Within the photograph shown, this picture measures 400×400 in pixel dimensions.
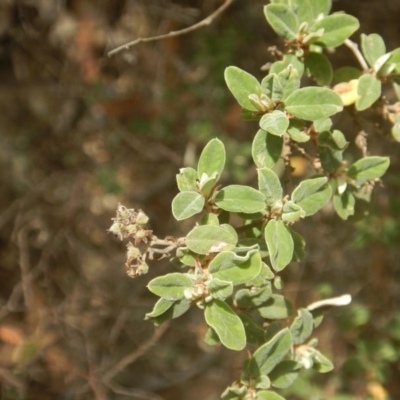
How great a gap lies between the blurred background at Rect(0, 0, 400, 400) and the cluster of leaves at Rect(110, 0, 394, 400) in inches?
28.3

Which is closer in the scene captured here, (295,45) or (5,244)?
(295,45)

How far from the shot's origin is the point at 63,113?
2287mm

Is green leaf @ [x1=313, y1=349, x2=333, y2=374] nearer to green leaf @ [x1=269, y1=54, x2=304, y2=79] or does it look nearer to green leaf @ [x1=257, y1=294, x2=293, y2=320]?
green leaf @ [x1=257, y1=294, x2=293, y2=320]

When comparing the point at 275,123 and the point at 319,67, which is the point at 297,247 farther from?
the point at 319,67

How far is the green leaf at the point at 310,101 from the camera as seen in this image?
1.00 meters

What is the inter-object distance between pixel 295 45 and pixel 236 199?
368 mm

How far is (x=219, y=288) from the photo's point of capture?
92 centimetres

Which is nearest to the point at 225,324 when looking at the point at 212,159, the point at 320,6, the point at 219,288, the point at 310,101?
the point at 219,288

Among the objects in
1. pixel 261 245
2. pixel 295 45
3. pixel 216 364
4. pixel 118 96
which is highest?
pixel 295 45

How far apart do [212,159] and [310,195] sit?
198 millimetres

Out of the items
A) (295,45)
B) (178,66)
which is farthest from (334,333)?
(295,45)

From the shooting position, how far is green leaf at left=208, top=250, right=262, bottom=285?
92 centimetres

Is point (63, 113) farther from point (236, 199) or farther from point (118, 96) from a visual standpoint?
point (236, 199)

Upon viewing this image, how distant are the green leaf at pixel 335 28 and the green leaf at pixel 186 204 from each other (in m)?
0.43
